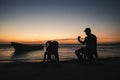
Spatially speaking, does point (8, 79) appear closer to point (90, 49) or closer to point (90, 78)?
point (90, 78)

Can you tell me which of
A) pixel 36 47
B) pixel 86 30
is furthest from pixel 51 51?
pixel 36 47

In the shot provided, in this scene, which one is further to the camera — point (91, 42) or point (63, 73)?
point (91, 42)

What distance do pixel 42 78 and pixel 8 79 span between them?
41.2 inches

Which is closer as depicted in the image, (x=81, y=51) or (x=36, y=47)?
(x=81, y=51)

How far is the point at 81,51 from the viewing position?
351 inches

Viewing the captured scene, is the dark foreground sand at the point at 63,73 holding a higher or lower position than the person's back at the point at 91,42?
lower

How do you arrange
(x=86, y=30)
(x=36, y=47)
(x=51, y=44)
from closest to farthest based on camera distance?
(x=86, y=30)
(x=51, y=44)
(x=36, y=47)

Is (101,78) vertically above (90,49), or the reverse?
(90,49)

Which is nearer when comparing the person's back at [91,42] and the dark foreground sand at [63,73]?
the dark foreground sand at [63,73]

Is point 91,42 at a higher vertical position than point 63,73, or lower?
higher

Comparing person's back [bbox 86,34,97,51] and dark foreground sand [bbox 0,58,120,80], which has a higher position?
person's back [bbox 86,34,97,51]

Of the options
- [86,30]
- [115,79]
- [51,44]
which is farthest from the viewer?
[51,44]

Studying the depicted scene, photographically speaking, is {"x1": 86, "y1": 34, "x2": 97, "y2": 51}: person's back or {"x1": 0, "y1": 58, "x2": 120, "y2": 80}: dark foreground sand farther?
{"x1": 86, "y1": 34, "x2": 97, "y2": 51}: person's back

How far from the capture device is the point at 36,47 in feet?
218
